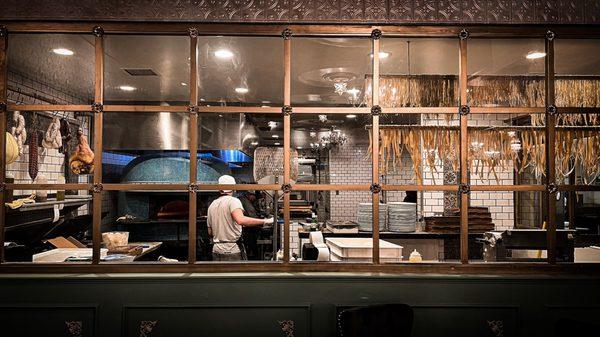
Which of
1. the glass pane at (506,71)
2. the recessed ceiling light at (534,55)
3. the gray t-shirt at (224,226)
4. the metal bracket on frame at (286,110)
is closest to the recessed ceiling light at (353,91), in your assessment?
the glass pane at (506,71)

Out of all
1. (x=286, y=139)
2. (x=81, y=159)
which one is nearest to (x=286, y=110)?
(x=286, y=139)

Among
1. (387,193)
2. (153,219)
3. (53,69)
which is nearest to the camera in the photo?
(53,69)

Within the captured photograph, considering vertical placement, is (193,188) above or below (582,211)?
above

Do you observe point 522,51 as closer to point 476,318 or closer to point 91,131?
point 476,318

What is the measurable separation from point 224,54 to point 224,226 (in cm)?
182

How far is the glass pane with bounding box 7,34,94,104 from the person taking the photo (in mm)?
3579

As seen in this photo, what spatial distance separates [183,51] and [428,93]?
240 centimetres

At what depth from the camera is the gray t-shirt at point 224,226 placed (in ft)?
14.9

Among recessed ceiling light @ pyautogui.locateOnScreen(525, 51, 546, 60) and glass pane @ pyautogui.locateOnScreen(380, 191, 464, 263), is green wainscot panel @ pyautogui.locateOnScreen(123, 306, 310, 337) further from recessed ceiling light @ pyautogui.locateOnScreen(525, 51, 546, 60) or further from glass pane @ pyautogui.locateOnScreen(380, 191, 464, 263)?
recessed ceiling light @ pyautogui.locateOnScreen(525, 51, 546, 60)

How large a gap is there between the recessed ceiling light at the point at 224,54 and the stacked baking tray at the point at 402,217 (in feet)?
8.41

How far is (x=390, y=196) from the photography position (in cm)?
929

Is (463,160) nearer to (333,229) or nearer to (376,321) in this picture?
(376,321)

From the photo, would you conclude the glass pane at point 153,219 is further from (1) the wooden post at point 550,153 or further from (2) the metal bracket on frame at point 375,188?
(1) the wooden post at point 550,153

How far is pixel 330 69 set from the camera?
4766mm
